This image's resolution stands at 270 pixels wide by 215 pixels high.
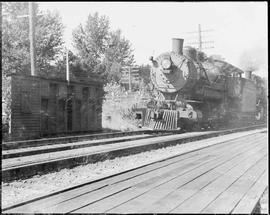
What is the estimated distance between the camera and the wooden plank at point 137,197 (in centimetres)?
252

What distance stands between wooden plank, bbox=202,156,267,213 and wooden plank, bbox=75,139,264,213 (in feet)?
1.49

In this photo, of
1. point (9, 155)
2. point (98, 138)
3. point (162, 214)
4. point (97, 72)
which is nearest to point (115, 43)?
point (97, 72)

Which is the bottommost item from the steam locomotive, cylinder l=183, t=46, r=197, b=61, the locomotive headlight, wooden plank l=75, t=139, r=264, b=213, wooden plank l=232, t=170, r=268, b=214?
wooden plank l=232, t=170, r=268, b=214

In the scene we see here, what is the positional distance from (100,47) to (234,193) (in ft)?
6.26

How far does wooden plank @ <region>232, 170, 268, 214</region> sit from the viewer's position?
2.57 m

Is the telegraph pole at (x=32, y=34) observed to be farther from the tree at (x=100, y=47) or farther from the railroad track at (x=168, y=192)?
the railroad track at (x=168, y=192)

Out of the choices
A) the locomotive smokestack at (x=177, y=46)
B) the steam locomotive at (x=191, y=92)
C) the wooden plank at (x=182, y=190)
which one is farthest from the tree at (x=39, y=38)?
the locomotive smokestack at (x=177, y=46)

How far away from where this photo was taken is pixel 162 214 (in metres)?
2.36

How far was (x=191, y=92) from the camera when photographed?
12148 mm

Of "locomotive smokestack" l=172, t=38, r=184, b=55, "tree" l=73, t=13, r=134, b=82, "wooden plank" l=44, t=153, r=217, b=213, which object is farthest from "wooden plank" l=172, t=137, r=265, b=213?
"locomotive smokestack" l=172, t=38, r=184, b=55

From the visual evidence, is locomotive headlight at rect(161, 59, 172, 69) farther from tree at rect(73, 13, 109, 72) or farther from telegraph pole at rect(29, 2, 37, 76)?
tree at rect(73, 13, 109, 72)

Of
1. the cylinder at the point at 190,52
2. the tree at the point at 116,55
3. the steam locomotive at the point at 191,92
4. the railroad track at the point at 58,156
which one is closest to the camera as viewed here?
the tree at the point at 116,55

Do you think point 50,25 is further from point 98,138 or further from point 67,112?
point 67,112

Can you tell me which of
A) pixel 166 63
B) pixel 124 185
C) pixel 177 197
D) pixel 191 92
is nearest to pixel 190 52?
pixel 166 63
